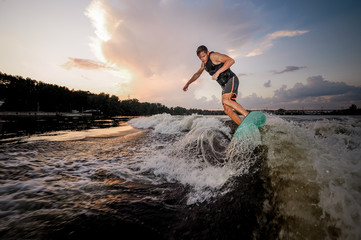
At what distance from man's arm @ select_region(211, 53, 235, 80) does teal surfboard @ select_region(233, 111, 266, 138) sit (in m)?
1.63

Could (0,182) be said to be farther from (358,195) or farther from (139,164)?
(358,195)

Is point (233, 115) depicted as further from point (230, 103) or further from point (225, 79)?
point (225, 79)

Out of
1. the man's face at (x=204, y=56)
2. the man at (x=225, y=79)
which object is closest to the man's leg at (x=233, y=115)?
the man at (x=225, y=79)

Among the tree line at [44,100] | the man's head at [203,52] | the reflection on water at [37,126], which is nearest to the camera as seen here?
the man's head at [203,52]

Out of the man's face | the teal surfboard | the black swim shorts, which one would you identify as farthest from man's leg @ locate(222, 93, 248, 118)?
the man's face

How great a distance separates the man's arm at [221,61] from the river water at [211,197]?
195 cm

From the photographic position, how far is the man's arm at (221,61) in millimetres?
4395

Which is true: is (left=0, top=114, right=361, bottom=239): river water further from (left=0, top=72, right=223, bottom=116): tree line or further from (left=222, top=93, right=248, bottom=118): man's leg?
(left=0, top=72, right=223, bottom=116): tree line

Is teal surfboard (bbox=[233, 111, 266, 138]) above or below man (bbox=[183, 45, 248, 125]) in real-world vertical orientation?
below

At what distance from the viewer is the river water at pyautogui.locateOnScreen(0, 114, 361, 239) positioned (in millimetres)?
1483

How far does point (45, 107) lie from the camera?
252 feet

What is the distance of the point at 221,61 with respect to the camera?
4.69 metres

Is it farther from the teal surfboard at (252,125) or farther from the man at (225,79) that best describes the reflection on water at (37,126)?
the teal surfboard at (252,125)

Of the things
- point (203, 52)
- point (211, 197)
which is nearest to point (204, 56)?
point (203, 52)
